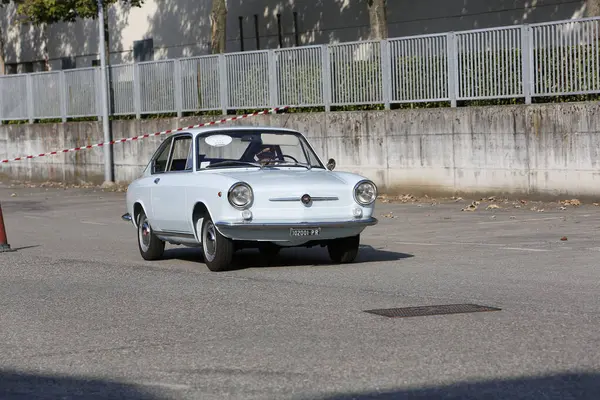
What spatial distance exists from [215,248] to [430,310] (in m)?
3.86

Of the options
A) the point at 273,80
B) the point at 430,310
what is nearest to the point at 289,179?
the point at 430,310

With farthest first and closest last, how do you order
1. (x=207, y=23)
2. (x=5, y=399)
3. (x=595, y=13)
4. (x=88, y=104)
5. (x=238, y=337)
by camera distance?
(x=207, y=23)
(x=88, y=104)
(x=595, y=13)
(x=238, y=337)
(x=5, y=399)

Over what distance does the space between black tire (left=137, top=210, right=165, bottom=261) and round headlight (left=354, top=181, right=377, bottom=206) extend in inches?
104

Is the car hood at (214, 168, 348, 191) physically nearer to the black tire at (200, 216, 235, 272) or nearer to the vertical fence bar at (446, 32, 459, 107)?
the black tire at (200, 216, 235, 272)

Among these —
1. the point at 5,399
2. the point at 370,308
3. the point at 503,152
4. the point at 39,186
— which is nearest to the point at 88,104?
the point at 39,186

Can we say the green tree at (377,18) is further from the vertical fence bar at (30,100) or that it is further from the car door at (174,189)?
the car door at (174,189)

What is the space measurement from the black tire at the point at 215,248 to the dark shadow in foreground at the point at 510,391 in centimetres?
640

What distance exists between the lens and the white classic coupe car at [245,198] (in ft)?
42.7

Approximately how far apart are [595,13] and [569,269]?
40.5ft

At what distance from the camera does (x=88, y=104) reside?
1339 inches

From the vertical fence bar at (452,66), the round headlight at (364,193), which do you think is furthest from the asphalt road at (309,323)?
the vertical fence bar at (452,66)

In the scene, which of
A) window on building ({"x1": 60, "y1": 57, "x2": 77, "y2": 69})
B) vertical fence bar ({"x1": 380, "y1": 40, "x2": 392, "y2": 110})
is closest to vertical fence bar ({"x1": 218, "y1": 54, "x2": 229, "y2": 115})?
vertical fence bar ({"x1": 380, "y1": 40, "x2": 392, "y2": 110})

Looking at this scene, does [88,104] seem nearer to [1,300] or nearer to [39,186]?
[39,186]

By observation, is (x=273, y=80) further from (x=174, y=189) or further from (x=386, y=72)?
(x=174, y=189)
